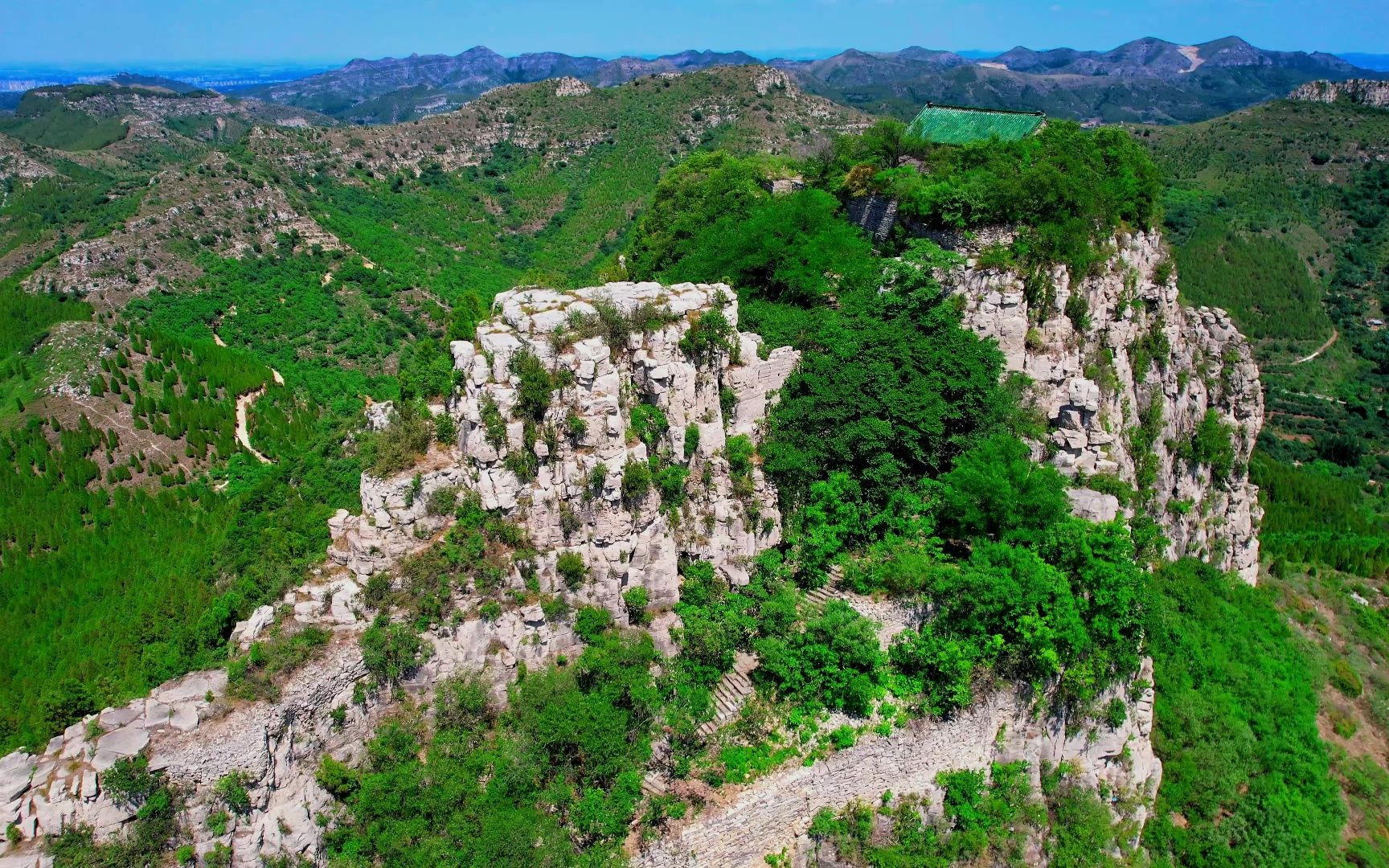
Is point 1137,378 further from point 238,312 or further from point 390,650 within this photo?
point 238,312

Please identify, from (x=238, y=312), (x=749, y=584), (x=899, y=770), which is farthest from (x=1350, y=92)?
(x=238, y=312)

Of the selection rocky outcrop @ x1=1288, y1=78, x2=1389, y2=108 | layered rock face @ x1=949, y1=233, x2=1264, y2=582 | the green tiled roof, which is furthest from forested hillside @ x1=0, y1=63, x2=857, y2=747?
rocky outcrop @ x1=1288, y1=78, x2=1389, y2=108

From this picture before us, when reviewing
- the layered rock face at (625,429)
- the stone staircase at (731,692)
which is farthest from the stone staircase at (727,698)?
the layered rock face at (625,429)

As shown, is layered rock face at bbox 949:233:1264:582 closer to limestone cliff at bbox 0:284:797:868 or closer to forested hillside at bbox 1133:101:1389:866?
forested hillside at bbox 1133:101:1389:866

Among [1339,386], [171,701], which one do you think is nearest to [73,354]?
[171,701]

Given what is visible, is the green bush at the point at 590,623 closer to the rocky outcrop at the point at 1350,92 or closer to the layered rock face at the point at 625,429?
the layered rock face at the point at 625,429
